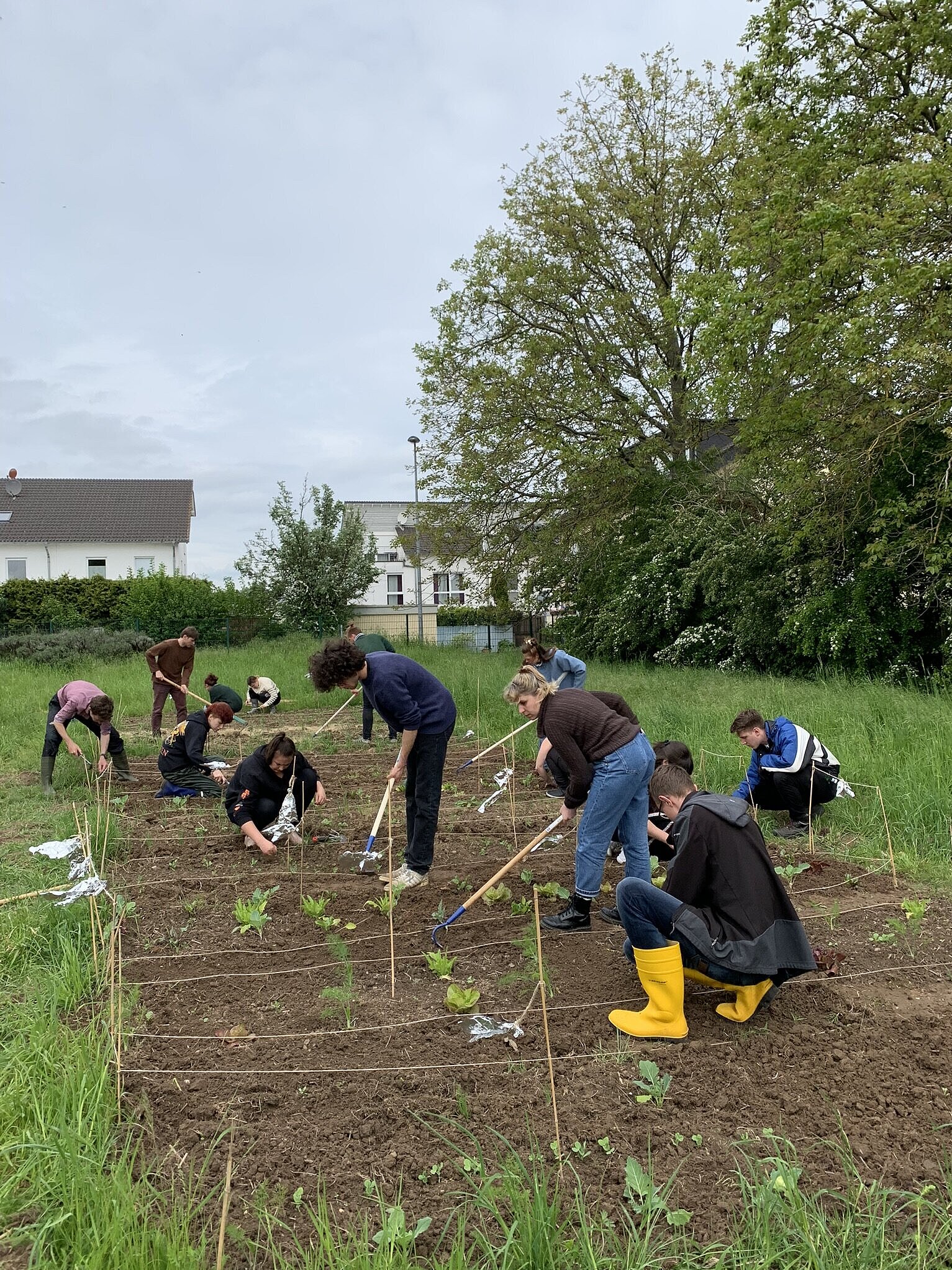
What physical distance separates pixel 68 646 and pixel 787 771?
54.5 ft

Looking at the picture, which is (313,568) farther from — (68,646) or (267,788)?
(267,788)

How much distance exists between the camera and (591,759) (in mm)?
3785

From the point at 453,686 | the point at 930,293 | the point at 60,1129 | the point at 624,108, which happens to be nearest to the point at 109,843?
the point at 60,1129

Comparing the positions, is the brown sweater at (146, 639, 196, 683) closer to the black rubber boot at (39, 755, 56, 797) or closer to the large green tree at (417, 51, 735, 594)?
the black rubber boot at (39, 755, 56, 797)

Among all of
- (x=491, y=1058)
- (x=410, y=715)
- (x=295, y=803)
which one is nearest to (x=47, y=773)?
(x=295, y=803)

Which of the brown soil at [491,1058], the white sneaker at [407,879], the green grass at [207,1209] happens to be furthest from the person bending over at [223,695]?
the green grass at [207,1209]

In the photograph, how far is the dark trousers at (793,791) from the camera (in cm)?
524

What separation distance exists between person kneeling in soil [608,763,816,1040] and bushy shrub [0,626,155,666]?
16776mm

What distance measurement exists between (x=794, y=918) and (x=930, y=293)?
8.05m

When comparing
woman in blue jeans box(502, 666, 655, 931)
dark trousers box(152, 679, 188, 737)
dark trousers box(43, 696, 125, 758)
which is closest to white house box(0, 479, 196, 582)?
dark trousers box(152, 679, 188, 737)

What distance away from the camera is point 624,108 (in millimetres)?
15344

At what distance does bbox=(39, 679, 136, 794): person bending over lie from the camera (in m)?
6.47

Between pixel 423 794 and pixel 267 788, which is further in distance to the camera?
pixel 267 788

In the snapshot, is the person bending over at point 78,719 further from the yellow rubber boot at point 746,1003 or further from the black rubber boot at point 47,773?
the yellow rubber boot at point 746,1003
